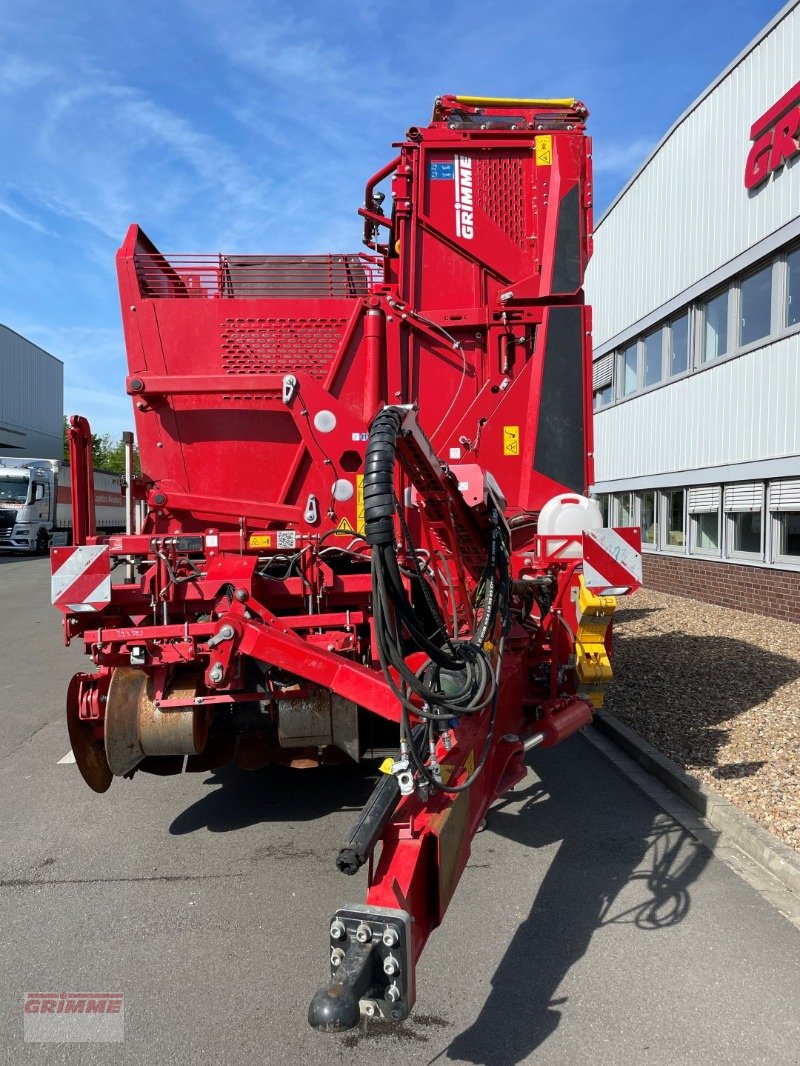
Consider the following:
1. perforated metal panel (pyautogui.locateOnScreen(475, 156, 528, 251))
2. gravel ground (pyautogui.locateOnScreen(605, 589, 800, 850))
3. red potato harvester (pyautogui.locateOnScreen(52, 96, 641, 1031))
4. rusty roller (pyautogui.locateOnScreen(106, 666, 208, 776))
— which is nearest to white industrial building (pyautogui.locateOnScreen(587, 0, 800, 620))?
gravel ground (pyautogui.locateOnScreen(605, 589, 800, 850))

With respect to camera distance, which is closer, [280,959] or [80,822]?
[280,959]

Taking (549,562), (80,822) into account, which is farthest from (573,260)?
(80,822)

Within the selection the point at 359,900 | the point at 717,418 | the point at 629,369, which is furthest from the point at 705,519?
the point at 359,900

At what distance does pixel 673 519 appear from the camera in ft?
45.6

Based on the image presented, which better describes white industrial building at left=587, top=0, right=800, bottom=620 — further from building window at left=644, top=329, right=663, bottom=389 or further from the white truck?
the white truck

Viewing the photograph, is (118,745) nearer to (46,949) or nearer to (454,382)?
(46,949)

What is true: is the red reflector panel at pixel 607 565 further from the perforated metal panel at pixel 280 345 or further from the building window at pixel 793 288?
the building window at pixel 793 288

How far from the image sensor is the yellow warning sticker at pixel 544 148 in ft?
16.6

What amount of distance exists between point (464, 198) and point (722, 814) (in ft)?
13.7

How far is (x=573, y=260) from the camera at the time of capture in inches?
197

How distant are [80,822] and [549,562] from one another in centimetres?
327

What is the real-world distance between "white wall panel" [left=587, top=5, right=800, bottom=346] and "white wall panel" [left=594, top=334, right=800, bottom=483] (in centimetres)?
169

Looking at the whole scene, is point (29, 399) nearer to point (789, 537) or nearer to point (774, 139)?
point (774, 139)

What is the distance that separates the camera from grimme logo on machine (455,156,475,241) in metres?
5.08
